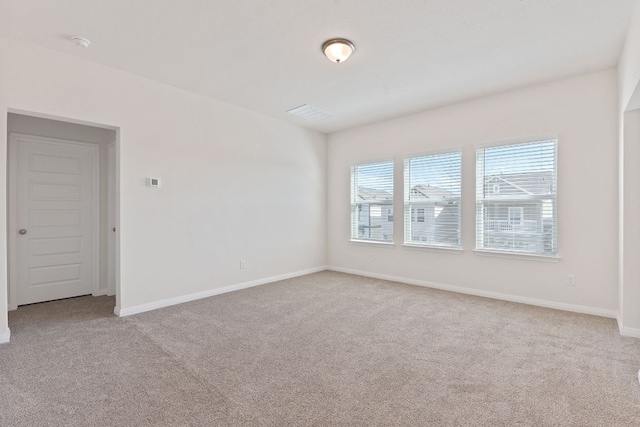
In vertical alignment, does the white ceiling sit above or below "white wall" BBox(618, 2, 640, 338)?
above

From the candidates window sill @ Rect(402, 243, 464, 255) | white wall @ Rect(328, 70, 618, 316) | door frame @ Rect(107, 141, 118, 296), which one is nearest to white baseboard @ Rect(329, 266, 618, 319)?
white wall @ Rect(328, 70, 618, 316)

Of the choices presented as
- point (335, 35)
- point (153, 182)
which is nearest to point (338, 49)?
point (335, 35)

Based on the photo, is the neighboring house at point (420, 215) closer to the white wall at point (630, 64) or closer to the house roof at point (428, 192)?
the house roof at point (428, 192)

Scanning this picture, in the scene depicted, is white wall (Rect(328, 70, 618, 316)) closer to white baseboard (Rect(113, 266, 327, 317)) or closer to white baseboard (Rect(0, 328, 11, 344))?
white baseboard (Rect(113, 266, 327, 317))

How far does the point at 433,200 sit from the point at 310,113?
7.91 feet

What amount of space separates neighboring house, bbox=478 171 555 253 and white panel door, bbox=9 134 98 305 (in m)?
5.70

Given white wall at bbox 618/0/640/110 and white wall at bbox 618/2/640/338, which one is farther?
white wall at bbox 618/2/640/338

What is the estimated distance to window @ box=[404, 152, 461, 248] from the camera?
486 centimetres

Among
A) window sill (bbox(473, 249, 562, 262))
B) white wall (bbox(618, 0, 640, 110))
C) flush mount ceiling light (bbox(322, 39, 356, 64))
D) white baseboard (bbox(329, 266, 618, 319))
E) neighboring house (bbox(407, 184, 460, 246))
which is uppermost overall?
flush mount ceiling light (bbox(322, 39, 356, 64))

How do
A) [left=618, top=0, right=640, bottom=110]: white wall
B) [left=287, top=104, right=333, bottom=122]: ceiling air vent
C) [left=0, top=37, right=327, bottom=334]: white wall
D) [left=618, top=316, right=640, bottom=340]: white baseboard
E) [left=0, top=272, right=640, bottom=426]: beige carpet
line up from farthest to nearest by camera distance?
[left=287, top=104, right=333, bottom=122]: ceiling air vent < [left=0, top=37, right=327, bottom=334]: white wall < [left=618, top=316, right=640, bottom=340]: white baseboard < [left=618, top=0, right=640, bottom=110]: white wall < [left=0, top=272, right=640, bottom=426]: beige carpet

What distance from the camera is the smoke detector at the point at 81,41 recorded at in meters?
3.01

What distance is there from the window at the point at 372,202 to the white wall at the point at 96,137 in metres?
4.03

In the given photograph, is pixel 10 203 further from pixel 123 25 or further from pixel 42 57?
pixel 123 25

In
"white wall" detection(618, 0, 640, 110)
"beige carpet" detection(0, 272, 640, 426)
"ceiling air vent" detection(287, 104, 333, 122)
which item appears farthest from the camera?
"ceiling air vent" detection(287, 104, 333, 122)
